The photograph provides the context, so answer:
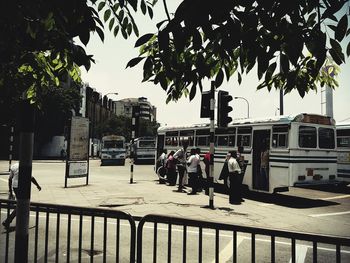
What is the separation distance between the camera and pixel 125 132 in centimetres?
6656

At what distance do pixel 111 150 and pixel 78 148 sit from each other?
17.3 m

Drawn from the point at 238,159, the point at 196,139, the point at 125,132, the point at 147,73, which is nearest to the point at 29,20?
the point at 147,73

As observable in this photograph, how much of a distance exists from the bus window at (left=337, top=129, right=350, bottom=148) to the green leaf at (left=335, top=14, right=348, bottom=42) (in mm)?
14921

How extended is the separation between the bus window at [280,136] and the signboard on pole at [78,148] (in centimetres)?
877

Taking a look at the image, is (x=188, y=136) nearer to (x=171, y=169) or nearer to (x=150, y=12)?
(x=171, y=169)

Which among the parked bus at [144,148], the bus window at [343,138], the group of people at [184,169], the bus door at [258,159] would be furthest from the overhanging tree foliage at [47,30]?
the parked bus at [144,148]

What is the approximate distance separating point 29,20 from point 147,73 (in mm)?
1914

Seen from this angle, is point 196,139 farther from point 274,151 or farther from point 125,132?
point 125,132

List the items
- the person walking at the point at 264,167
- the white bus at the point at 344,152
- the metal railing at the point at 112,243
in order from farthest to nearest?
the white bus at the point at 344,152 → the person walking at the point at 264,167 → the metal railing at the point at 112,243

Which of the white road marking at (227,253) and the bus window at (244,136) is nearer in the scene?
the white road marking at (227,253)

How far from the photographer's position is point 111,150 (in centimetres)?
3338

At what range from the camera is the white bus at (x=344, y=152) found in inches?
629

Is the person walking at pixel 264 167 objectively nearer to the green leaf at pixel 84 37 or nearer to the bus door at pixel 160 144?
the bus door at pixel 160 144

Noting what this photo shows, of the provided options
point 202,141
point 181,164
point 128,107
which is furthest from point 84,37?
point 128,107
